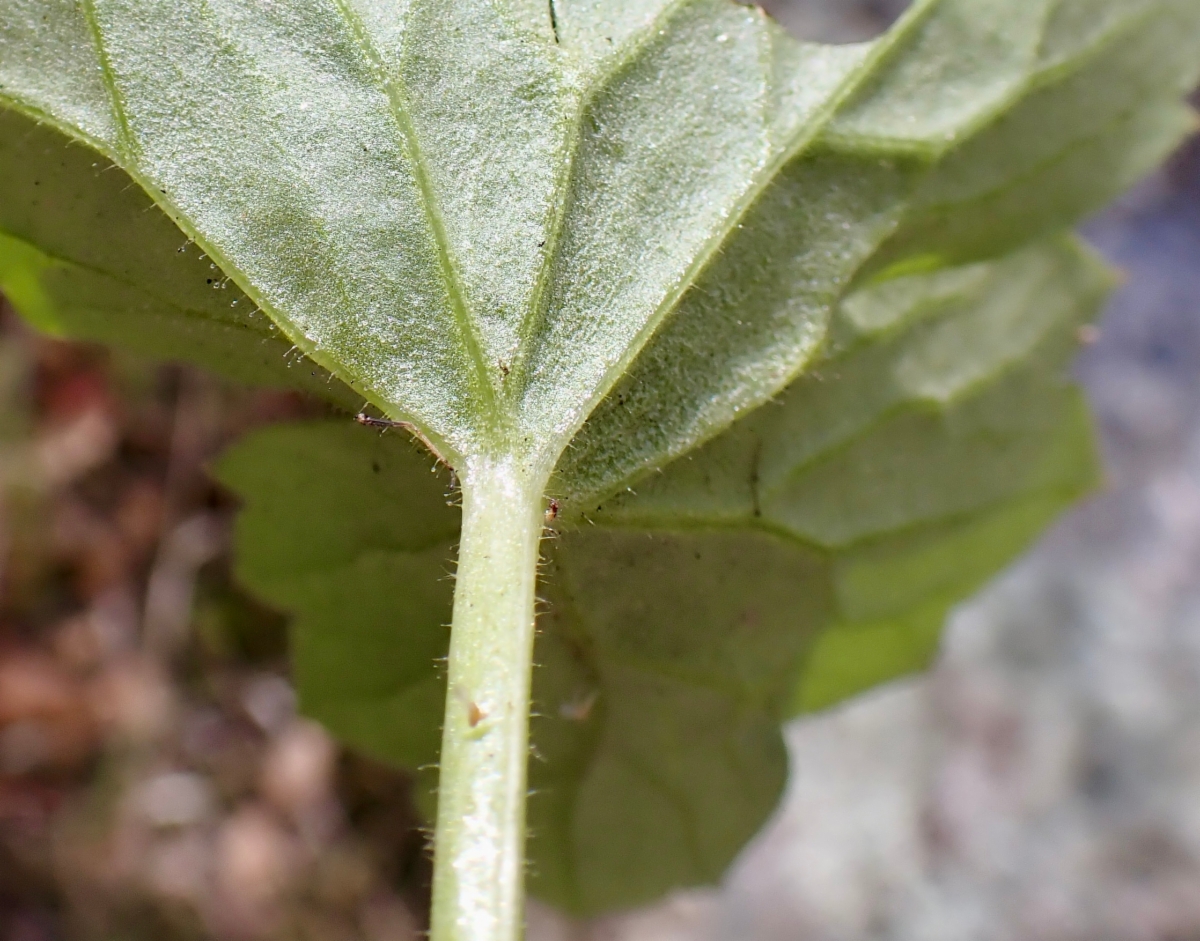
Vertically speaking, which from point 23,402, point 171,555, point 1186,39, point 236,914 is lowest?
point 236,914

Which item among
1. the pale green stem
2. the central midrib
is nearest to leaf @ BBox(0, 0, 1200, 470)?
the central midrib

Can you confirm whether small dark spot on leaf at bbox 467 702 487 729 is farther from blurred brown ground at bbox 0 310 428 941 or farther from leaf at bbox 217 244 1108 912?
blurred brown ground at bbox 0 310 428 941

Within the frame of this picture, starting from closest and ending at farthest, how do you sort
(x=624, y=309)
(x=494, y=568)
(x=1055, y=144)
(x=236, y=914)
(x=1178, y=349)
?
1. (x=494, y=568)
2. (x=624, y=309)
3. (x=1055, y=144)
4. (x=236, y=914)
5. (x=1178, y=349)

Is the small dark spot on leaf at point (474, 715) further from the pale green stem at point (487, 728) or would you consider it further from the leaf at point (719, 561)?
the leaf at point (719, 561)

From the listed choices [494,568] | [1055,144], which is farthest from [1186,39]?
[494,568]

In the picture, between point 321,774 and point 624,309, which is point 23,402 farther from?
point 624,309

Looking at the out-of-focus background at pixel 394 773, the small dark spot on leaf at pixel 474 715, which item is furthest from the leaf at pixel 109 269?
the out-of-focus background at pixel 394 773
